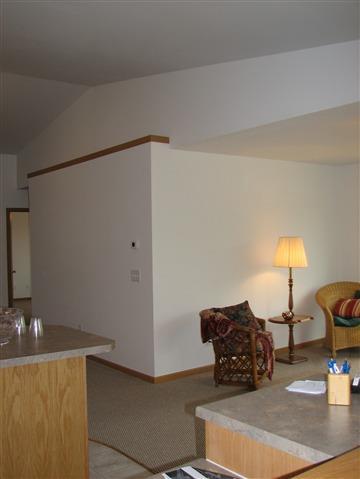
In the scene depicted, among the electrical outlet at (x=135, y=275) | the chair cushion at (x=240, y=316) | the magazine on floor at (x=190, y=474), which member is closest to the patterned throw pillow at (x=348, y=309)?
the chair cushion at (x=240, y=316)

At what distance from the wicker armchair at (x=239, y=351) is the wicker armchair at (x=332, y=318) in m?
1.49

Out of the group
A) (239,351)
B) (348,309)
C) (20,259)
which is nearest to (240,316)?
(239,351)

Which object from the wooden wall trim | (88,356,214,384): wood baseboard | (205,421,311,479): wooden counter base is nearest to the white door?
the wooden wall trim

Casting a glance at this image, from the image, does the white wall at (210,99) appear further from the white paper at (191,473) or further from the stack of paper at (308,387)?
the white paper at (191,473)

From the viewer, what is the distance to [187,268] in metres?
5.54

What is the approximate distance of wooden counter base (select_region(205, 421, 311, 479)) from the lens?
1.47 m

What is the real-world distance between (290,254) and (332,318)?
3.19 ft

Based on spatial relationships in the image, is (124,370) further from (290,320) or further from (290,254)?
(290,254)

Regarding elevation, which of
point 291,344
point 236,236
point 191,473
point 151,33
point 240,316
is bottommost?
point 291,344

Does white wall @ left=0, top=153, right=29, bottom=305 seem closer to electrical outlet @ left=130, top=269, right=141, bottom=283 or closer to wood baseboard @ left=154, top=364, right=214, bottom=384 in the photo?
electrical outlet @ left=130, top=269, right=141, bottom=283

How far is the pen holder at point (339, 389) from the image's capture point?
1709mm

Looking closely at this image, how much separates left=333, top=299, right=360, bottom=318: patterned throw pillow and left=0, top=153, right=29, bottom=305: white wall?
591cm

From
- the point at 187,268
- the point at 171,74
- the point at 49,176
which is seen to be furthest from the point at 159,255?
the point at 49,176

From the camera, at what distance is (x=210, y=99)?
191 inches
